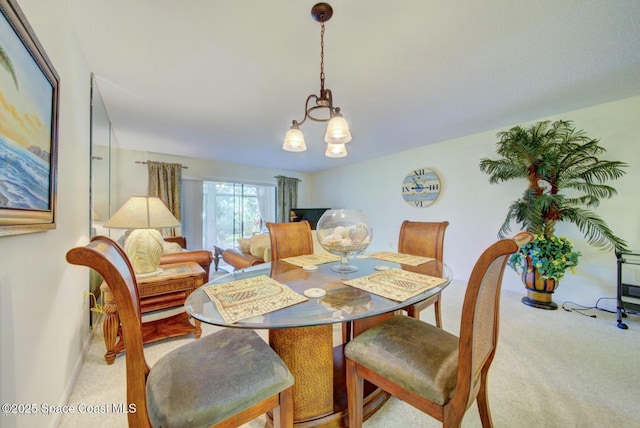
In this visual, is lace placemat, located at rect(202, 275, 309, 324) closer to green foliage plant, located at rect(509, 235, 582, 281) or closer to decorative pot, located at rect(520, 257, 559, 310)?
green foliage plant, located at rect(509, 235, 582, 281)

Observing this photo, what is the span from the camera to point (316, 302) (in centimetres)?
96

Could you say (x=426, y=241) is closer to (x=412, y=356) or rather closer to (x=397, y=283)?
(x=397, y=283)

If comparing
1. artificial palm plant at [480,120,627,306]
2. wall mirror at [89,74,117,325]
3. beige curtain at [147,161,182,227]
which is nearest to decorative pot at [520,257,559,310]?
artificial palm plant at [480,120,627,306]

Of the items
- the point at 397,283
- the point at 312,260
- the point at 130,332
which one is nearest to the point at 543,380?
the point at 397,283

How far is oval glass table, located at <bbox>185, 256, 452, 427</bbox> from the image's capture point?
0.82 meters

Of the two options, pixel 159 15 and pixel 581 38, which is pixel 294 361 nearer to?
pixel 159 15

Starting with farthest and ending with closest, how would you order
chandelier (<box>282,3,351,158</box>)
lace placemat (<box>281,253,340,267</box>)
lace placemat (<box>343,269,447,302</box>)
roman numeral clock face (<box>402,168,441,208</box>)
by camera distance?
1. roman numeral clock face (<box>402,168,441,208</box>)
2. lace placemat (<box>281,253,340,267</box>)
3. chandelier (<box>282,3,351,158</box>)
4. lace placemat (<box>343,269,447,302</box>)

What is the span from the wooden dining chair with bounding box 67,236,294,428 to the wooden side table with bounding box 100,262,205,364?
3.62ft

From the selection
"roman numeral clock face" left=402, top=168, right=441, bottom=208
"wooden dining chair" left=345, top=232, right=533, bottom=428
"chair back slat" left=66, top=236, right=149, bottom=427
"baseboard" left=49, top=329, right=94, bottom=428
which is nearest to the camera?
"chair back slat" left=66, top=236, right=149, bottom=427

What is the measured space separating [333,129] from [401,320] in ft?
3.86

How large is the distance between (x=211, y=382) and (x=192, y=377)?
0.08 meters

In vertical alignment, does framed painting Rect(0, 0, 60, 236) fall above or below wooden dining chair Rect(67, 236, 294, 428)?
above

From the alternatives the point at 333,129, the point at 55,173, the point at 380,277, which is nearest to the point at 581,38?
the point at 333,129

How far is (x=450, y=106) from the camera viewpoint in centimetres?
258
